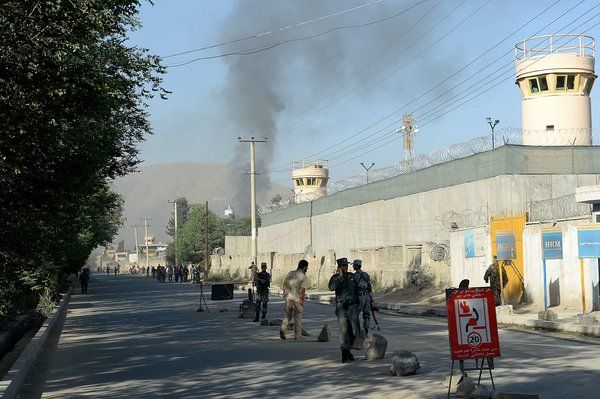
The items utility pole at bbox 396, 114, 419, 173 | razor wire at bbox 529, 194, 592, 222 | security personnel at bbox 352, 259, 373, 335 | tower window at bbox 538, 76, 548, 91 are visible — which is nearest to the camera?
security personnel at bbox 352, 259, 373, 335

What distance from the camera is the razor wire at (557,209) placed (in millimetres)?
28766

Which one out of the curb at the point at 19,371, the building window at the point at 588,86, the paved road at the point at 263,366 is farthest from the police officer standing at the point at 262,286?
the building window at the point at 588,86

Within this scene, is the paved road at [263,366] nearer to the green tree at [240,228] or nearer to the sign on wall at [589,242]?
the sign on wall at [589,242]

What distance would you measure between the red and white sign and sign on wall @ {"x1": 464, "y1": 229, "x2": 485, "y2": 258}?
22397 millimetres

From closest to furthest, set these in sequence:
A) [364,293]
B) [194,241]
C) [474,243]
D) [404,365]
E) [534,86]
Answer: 1. [404,365]
2. [364,293]
3. [474,243]
4. [534,86]
5. [194,241]

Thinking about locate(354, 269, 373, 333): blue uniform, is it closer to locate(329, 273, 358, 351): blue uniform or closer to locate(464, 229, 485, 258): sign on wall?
locate(329, 273, 358, 351): blue uniform

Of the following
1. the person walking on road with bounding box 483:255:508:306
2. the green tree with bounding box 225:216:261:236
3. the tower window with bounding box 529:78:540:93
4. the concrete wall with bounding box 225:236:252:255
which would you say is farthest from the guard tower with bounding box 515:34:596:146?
the green tree with bounding box 225:216:261:236

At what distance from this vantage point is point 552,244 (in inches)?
993

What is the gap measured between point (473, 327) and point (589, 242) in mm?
12333

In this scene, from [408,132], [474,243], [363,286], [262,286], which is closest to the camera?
[363,286]

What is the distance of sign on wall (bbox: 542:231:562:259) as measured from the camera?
25.1 meters

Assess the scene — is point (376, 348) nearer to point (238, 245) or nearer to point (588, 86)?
point (588, 86)

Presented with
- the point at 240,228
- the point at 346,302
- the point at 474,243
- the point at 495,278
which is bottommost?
the point at 346,302

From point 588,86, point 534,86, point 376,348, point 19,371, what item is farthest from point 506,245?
point 588,86
